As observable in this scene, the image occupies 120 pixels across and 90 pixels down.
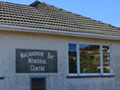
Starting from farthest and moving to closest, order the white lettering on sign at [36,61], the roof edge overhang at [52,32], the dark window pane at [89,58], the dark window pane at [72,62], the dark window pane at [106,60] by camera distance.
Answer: the dark window pane at [106,60] < the dark window pane at [89,58] < the dark window pane at [72,62] < the white lettering on sign at [36,61] < the roof edge overhang at [52,32]

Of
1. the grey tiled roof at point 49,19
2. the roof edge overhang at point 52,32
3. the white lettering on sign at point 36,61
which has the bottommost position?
the white lettering on sign at point 36,61

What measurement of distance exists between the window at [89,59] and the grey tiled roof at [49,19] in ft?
2.76

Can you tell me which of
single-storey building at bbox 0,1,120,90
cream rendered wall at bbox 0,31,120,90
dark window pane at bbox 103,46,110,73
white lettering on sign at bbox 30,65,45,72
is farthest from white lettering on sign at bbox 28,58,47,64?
dark window pane at bbox 103,46,110,73

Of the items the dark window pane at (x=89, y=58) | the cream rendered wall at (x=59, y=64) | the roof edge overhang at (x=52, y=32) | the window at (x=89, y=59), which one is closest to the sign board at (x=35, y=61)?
the cream rendered wall at (x=59, y=64)

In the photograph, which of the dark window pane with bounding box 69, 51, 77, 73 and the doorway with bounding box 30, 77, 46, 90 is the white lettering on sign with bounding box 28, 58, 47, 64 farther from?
the dark window pane with bounding box 69, 51, 77, 73

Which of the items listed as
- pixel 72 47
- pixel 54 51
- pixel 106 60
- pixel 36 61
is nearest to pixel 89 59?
pixel 106 60

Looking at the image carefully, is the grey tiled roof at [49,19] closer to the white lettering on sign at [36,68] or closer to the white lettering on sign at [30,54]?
the white lettering on sign at [30,54]

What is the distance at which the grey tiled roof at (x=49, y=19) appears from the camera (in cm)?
1230

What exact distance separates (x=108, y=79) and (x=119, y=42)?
Answer: 212 centimetres

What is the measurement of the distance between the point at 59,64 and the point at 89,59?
1.91 meters

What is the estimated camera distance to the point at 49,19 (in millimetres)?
13797

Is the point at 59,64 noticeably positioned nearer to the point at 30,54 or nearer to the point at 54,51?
the point at 54,51

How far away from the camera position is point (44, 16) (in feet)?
46.1

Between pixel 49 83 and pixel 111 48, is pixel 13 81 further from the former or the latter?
pixel 111 48
